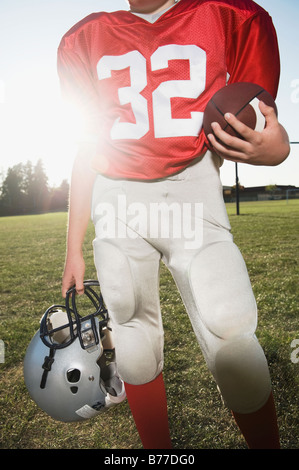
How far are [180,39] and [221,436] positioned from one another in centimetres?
160

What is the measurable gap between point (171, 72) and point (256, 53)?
0.87 ft

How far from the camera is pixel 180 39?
1.13 meters

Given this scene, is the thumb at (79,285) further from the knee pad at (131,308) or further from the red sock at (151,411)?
the red sock at (151,411)

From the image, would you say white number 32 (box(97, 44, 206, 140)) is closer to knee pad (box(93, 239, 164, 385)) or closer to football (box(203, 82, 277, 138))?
football (box(203, 82, 277, 138))

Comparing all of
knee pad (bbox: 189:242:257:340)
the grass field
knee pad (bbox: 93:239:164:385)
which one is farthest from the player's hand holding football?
the grass field

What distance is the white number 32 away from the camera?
1.12 metres

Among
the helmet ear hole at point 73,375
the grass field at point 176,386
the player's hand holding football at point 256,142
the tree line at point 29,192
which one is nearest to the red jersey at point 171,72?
the player's hand holding football at point 256,142

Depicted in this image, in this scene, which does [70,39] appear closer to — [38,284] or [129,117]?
[129,117]

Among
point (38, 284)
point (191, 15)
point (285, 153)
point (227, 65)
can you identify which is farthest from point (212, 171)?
point (38, 284)

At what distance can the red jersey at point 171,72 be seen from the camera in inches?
44.0

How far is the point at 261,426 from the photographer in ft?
3.71

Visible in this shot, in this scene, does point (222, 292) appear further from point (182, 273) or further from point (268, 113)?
point (268, 113)

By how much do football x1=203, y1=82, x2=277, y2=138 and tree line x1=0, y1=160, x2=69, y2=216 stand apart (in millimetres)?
46069

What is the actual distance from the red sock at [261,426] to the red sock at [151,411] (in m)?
0.31
